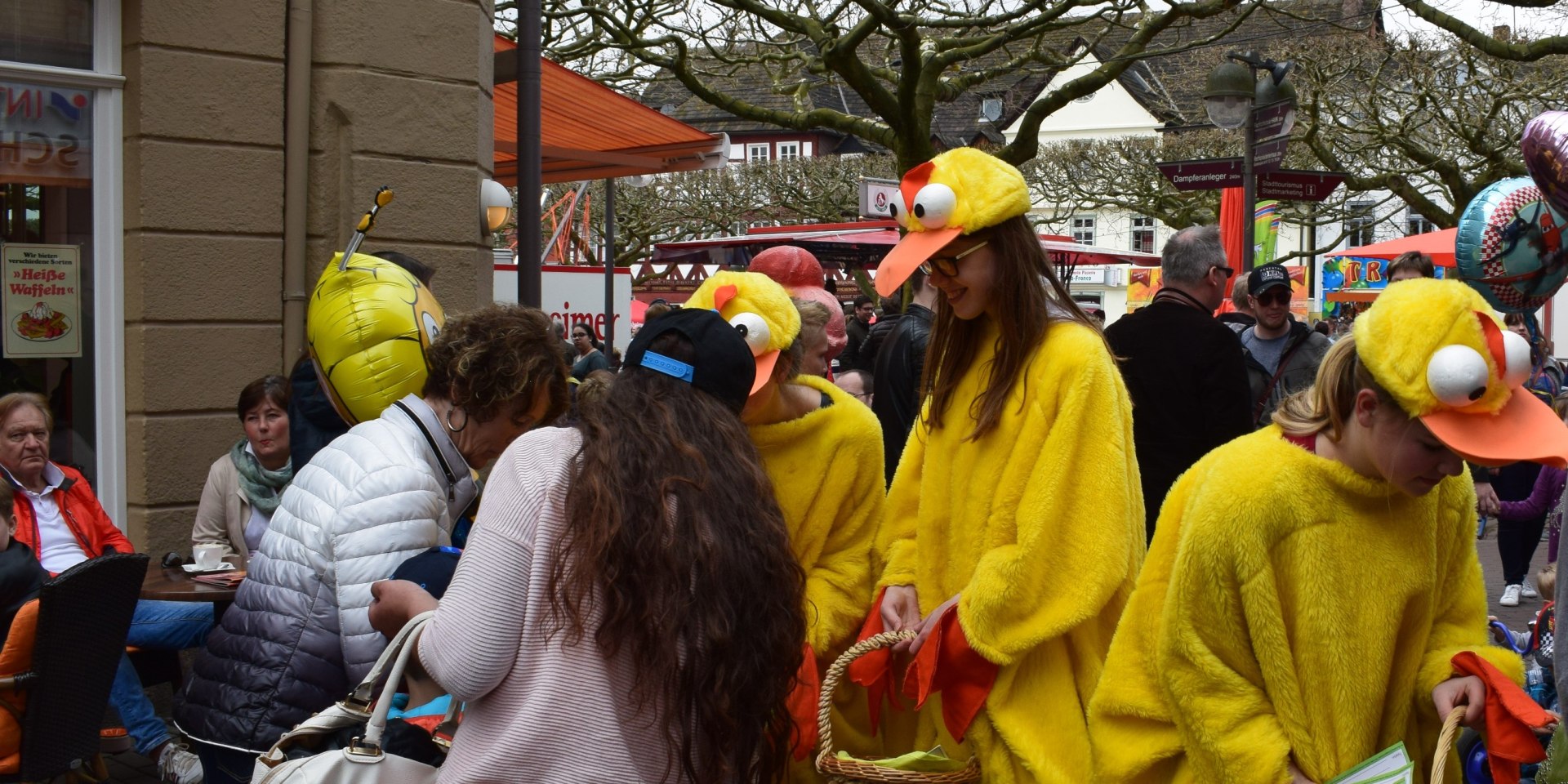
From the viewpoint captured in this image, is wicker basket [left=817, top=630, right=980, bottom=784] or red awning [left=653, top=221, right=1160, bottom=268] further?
red awning [left=653, top=221, right=1160, bottom=268]

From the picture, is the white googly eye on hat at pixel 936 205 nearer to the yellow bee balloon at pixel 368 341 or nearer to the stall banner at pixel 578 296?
the yellow bee balloon at pixel 368 341

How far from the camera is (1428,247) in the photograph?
494 inches

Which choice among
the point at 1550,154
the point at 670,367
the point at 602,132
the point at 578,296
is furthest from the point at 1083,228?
the point at 670,367

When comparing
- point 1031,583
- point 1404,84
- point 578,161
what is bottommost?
point 1031,583

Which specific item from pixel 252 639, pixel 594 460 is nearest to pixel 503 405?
pixel 252 639

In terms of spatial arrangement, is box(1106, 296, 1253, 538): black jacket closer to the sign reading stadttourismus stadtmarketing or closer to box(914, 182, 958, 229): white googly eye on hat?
box(914, 182, 958, 229): white googly eye on hat

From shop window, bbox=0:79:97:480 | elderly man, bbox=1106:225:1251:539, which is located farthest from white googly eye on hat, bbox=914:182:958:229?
shop window, bbox=0:79:97:480

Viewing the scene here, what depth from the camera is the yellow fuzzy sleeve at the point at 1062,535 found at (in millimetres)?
2799

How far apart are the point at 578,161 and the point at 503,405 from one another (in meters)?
8.84

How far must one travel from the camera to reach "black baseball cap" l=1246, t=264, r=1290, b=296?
23.4 ft

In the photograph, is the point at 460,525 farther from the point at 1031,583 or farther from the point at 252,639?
the point at 1031,583

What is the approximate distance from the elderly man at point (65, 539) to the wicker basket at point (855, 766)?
3440mm

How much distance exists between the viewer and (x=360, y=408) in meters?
4.17

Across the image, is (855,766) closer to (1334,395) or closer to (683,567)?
(683,567)
